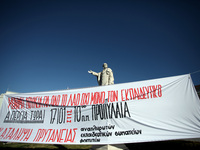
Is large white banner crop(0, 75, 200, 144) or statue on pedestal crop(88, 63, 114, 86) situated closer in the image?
large white banner crop(0, 75, 200, 144)

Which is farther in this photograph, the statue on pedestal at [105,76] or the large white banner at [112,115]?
the statue on pedestal at [105,76]

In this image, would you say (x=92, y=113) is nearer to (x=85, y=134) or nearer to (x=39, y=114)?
(x=85, y=134)

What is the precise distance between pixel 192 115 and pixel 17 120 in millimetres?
6875

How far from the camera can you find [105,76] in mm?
5625

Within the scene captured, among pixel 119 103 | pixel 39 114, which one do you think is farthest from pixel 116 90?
pixel 39 114

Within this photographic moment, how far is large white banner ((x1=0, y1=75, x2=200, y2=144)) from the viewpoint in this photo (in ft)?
11.6

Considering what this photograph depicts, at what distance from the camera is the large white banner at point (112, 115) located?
139 inches

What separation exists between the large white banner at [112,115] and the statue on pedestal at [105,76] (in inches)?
43.5

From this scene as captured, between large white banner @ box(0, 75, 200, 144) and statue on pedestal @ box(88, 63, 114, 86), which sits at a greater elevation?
statue on pedestal @ box(88, 63, 114, 86)

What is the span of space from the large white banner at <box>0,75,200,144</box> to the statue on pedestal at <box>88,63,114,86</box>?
3.62ft

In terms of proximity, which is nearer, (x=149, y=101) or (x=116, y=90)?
(x=149, y=101)

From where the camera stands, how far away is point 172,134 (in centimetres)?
341

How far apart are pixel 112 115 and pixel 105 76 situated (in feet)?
7.19

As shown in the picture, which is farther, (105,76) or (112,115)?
(105,76)
